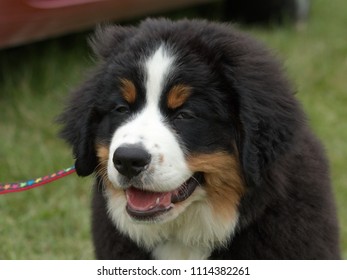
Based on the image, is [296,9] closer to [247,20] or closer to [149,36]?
[247,20]

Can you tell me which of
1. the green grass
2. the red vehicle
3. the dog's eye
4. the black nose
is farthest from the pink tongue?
the red vehicle

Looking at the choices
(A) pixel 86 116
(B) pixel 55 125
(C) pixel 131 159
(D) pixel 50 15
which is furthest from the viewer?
(D) pixel 50 15

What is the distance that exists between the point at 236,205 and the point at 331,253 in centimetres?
52

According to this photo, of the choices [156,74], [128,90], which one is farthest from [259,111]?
[128,90]

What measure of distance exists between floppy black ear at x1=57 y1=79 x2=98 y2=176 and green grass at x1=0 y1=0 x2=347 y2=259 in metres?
0.36

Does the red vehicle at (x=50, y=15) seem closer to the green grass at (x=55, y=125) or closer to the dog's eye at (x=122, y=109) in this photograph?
the green grass at (x=55, y=125)

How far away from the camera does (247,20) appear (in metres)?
8.55

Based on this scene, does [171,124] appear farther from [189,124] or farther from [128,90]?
[128,90]

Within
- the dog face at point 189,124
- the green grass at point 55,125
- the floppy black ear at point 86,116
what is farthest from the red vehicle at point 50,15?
the dog face at point 189,124

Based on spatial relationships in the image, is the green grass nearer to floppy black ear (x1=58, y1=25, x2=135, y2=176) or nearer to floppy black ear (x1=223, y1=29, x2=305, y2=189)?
floppy black ear (x1=58, y1=25, x2=135, y2=176)

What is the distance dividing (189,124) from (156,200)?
1.13 feet

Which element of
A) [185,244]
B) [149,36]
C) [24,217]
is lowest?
[24,217]

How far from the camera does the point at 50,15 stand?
5.66 metres
